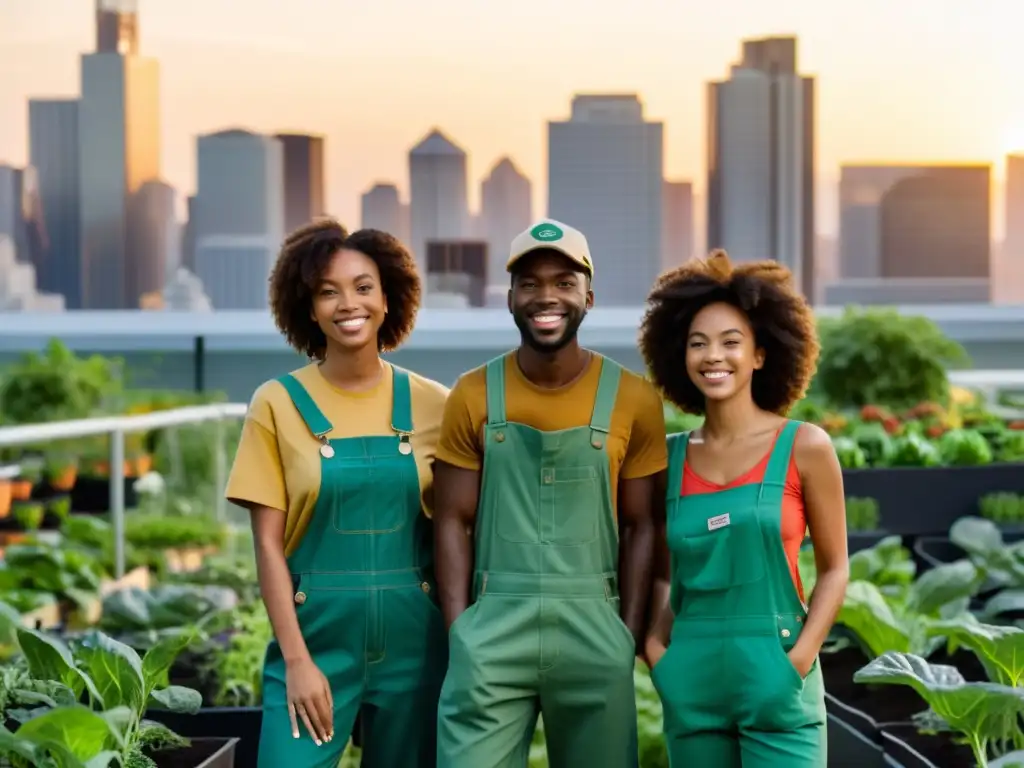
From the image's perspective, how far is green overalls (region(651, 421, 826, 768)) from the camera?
2.18 metres

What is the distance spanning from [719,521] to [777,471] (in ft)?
0.40

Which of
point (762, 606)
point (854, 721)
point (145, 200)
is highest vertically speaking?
point (145, 200)

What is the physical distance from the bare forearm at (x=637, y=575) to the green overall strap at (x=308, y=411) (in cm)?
54

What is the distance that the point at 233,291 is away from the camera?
144 ft

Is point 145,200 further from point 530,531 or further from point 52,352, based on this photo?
point 530,531

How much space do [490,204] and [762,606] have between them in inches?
2413

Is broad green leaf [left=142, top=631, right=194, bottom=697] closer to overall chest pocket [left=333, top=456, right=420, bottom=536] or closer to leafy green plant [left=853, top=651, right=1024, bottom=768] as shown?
overall chest pocket [left=333, top=456, right=420, bottom=536]

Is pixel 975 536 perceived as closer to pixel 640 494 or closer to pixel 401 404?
pixel 640 494

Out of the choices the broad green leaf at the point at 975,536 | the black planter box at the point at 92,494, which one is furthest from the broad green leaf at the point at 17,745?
the black planter box at the point at 92,494

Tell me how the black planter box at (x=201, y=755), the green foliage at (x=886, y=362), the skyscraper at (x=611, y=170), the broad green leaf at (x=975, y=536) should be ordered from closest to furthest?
the black planter box at (x=201, y=755) < the broad green leaf at (x=975, y=536) < the green foliage at (x=886, y=362) < the skyscraper at (x=611, y=170)

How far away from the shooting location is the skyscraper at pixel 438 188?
51.8 m

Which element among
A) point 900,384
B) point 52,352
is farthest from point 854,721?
point 52,352

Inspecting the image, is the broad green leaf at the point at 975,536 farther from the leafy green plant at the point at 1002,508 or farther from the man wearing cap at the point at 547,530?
the man wearing cap at the point at 547,530

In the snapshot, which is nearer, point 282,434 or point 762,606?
point 762,606
